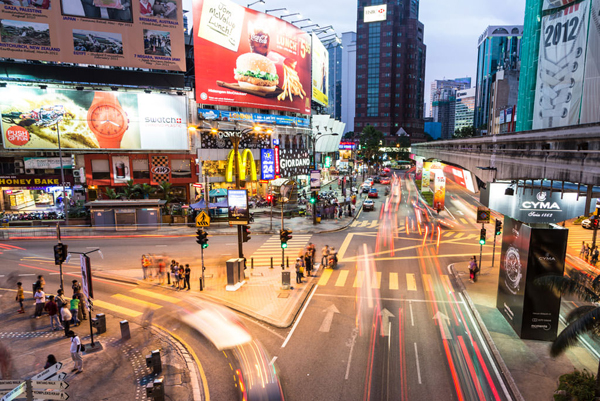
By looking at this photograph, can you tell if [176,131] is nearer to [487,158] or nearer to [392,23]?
[487,158]

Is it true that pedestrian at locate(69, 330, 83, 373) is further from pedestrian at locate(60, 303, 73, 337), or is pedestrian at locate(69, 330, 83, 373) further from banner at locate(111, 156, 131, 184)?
banner at locate(111, 156, 131, 184)

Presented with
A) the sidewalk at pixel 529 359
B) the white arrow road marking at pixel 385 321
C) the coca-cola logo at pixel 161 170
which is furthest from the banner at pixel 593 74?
the coca-cola logo at pixel 161 170

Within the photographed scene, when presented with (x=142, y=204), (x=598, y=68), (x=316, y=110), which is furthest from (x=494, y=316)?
(x=316, y=110)

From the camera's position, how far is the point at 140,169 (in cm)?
4653

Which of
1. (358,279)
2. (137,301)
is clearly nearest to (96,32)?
(137,301)

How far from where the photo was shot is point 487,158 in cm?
2145

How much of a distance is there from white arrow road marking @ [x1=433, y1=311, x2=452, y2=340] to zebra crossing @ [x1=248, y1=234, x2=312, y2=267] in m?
12.1

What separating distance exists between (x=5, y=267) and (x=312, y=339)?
22698 mm

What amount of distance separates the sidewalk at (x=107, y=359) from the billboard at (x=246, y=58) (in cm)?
3868

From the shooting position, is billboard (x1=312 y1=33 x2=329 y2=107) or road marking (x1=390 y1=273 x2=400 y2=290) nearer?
road marking (x1=390 y1=273 x2=400 y2=290)

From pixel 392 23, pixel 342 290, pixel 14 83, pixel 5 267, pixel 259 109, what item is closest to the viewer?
pixel 342 290

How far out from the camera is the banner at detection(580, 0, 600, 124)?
28.9 m

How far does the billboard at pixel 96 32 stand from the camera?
4050cm

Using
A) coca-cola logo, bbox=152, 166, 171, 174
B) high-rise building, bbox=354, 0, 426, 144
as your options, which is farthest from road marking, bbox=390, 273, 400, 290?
high-rise building, bbox=354, 0, 426, 144
